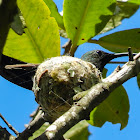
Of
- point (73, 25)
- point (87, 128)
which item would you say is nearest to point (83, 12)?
point (73, 25)

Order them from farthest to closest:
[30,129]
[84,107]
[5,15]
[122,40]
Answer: [122,40] < [30,129] < [84,107] < [5,15]

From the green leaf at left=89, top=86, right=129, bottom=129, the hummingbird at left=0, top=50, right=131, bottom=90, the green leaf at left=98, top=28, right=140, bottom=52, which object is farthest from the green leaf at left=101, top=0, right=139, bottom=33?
the green leaf at left=89, top=86, right=129, bottom=129

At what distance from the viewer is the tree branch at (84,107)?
1079mm

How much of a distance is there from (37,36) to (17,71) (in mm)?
314

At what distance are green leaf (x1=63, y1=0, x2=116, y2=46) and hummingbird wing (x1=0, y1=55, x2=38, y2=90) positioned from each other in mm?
425

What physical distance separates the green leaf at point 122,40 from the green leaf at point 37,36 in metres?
0.50

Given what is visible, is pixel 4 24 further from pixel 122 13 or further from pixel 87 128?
pixel 122 13

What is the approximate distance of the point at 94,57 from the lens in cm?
276

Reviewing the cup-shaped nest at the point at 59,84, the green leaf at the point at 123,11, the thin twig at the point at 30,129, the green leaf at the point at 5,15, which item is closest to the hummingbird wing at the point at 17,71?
the cup-shaped nest at the point at 59,84

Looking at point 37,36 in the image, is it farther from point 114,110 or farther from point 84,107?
point 84,107

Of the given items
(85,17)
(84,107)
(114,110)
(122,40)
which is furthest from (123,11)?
(84,107)

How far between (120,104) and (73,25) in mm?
840

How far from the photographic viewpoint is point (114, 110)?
101 inches

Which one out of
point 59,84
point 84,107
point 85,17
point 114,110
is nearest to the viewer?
point 84,107
